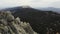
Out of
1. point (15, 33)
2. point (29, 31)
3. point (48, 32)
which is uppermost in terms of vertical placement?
point (15, 33)

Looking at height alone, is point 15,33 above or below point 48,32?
above

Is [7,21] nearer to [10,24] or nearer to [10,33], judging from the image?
[10,24]

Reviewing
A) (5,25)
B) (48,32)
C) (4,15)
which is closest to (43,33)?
(48,32)

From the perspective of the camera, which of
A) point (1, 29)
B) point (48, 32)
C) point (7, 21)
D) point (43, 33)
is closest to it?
point (1, 29)

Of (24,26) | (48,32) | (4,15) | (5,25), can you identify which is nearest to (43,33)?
(48,32)

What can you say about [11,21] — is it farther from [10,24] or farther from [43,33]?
[43,33]

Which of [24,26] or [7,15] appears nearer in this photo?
[7,15]

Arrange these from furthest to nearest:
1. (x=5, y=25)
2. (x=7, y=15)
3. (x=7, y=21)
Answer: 1. (x=7, y=15)
2. (x=7, y=21)
3. (x=5, y=25)

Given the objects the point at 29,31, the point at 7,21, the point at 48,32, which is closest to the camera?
the point at 7,21

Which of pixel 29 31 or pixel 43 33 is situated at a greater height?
pixel 29 31

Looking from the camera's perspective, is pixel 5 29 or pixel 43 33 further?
pixel 43 33
